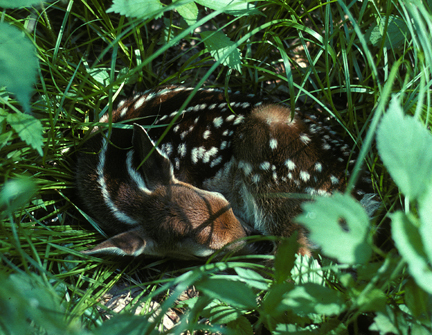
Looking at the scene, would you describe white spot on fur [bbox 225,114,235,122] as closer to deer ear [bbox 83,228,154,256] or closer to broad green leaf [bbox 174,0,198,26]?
broad green leaf [bbox 174,0,198,26]

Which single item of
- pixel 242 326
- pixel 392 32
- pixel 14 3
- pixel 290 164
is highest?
pixel 14 3

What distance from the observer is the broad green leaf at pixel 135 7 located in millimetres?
1644

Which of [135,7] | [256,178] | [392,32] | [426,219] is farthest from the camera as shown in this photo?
[256,178]

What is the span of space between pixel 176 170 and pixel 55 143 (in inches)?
32.3

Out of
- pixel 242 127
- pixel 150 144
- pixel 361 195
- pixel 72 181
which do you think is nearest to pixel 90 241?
pixel 72 181

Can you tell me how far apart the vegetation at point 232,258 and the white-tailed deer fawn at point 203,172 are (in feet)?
0.58

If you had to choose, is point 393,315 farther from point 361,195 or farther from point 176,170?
point 176,170

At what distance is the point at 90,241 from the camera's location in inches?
88.4

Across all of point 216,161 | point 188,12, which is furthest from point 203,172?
point 188,12

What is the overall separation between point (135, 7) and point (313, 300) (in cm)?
152

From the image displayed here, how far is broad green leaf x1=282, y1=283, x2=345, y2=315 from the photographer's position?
112cm

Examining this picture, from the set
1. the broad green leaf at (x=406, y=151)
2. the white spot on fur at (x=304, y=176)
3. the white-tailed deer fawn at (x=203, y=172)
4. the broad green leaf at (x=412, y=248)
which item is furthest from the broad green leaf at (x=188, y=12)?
the broad green leaf at (x=412, y=248)

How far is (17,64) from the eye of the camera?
113 cm

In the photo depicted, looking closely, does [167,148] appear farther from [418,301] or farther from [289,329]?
[418,301]
